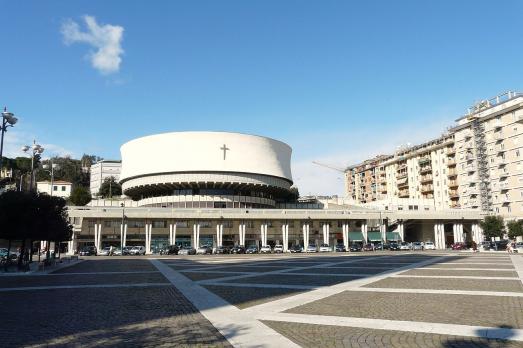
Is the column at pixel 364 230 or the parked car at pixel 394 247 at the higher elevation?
the column at pixel 364 230

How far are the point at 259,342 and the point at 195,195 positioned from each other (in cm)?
9073

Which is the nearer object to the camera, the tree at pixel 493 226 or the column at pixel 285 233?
the column at pixel 285 233

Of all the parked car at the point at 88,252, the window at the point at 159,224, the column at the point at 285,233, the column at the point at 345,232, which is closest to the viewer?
the parked car at the point at 88,252

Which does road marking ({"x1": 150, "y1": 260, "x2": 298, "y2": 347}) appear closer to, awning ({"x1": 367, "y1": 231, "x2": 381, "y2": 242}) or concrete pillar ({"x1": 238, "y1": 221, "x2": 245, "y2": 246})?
concrete pillar ({"x1": 238, "y1": 221, "x2": 245, "y2": 246})

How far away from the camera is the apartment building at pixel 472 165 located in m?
91.2

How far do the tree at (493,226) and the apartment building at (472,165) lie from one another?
545 cm

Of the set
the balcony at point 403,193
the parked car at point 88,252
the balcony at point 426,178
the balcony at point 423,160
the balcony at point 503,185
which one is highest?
the balcony at point 423,160

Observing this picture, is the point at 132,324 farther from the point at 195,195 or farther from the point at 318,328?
the point at 195,195

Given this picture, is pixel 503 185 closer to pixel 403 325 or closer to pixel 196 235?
pixel 196 235

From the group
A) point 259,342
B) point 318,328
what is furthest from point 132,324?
point 318,328

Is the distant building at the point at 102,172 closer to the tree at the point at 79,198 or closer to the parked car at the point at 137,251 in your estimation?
the tree at the point at 79,198

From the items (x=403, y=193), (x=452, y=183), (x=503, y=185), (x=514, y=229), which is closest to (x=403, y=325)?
(x=514, y=229)

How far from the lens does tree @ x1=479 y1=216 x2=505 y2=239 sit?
8581 centimetres

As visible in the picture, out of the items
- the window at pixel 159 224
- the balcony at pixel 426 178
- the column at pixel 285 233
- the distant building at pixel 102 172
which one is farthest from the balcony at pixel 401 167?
the distant building at pixel 102 172
